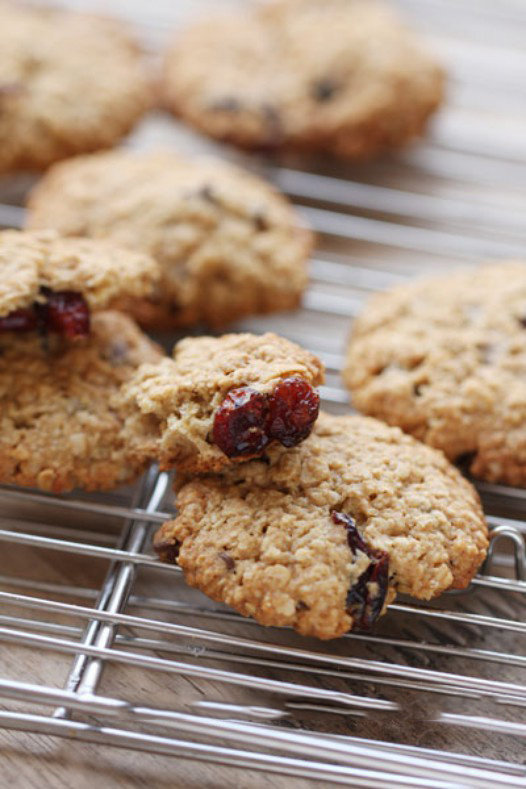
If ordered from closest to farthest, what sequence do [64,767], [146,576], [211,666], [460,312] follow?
[64,767], [211,666], [146,576], [460,312]

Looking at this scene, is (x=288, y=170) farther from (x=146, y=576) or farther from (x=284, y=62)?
(x=146, y=576)

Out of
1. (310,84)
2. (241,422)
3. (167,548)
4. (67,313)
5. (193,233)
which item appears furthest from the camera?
(310,84)

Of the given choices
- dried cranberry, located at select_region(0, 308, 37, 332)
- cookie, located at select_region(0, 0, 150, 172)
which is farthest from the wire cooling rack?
cookie, located at select_region(0, 0, 150, 172)

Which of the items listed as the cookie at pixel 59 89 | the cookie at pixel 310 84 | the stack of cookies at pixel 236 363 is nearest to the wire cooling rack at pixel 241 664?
the stack of cookies at pixel 236 363

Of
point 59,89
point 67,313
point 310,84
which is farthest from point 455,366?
point 59,89

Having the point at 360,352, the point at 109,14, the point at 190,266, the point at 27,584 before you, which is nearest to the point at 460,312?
the point at 360,352

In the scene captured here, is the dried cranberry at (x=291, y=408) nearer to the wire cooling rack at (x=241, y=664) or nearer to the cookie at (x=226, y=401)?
the cookie at (x=226, y=401)

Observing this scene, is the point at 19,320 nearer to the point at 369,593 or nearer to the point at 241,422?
the point at 241,422
